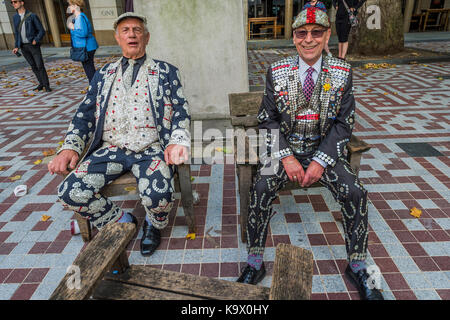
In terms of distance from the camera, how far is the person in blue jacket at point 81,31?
5750 millimetres

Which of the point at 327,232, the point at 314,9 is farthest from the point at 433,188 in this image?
the point at 314,9

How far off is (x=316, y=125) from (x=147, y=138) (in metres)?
1.42

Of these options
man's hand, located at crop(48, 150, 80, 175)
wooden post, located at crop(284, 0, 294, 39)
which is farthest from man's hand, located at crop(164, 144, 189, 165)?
wooden post, located at crop(284, 0, 294, 39)

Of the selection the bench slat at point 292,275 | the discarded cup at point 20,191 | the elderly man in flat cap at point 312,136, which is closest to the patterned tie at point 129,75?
the elderly man in flat cap at point 312,136

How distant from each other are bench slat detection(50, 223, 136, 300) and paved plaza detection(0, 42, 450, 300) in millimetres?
897

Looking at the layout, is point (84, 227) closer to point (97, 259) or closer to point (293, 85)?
point (97, 259)

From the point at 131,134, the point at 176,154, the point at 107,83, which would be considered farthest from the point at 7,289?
the point at 107,83

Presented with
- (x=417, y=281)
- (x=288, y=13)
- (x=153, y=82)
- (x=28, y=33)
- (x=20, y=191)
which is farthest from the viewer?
(x=288, y=13)

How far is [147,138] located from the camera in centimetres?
265

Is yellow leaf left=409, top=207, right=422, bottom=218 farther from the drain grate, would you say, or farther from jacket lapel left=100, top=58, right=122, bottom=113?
jacket lapel left=100, top=58, right=122, bottom=113

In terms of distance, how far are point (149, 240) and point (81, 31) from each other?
5.30m

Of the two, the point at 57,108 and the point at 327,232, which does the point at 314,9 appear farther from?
A: the point at 57,108

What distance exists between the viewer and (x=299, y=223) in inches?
115

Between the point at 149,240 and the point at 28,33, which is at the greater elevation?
the point at 28,33
